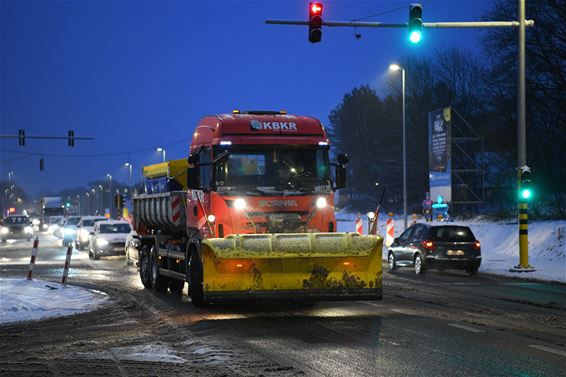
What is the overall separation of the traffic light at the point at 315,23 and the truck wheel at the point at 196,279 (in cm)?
850

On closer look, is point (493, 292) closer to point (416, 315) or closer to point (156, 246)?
point (416, 315)

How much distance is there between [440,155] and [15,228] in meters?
34.1

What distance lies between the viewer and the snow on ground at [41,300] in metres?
14.7

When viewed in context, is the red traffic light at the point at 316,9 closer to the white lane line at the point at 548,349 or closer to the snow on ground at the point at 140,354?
the snow on ground at the point at 140,354

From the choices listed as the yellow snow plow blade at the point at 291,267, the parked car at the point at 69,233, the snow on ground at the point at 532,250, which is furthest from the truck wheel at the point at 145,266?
the parked car at the point at 69,233

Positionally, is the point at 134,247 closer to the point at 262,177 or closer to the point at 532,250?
the point at 262,177

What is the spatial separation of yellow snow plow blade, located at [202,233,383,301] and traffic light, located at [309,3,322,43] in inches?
352

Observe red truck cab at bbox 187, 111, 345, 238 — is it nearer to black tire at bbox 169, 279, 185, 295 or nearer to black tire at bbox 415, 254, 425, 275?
black tire at bbox 169, 279, 185, 295

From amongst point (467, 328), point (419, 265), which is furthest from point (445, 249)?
point (467, 328)

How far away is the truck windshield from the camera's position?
14.8 meters

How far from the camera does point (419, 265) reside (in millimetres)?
24594

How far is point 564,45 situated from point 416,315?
1256 inches

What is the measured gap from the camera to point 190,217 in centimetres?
1630

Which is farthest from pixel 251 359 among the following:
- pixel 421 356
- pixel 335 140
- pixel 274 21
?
pixel 335 140
